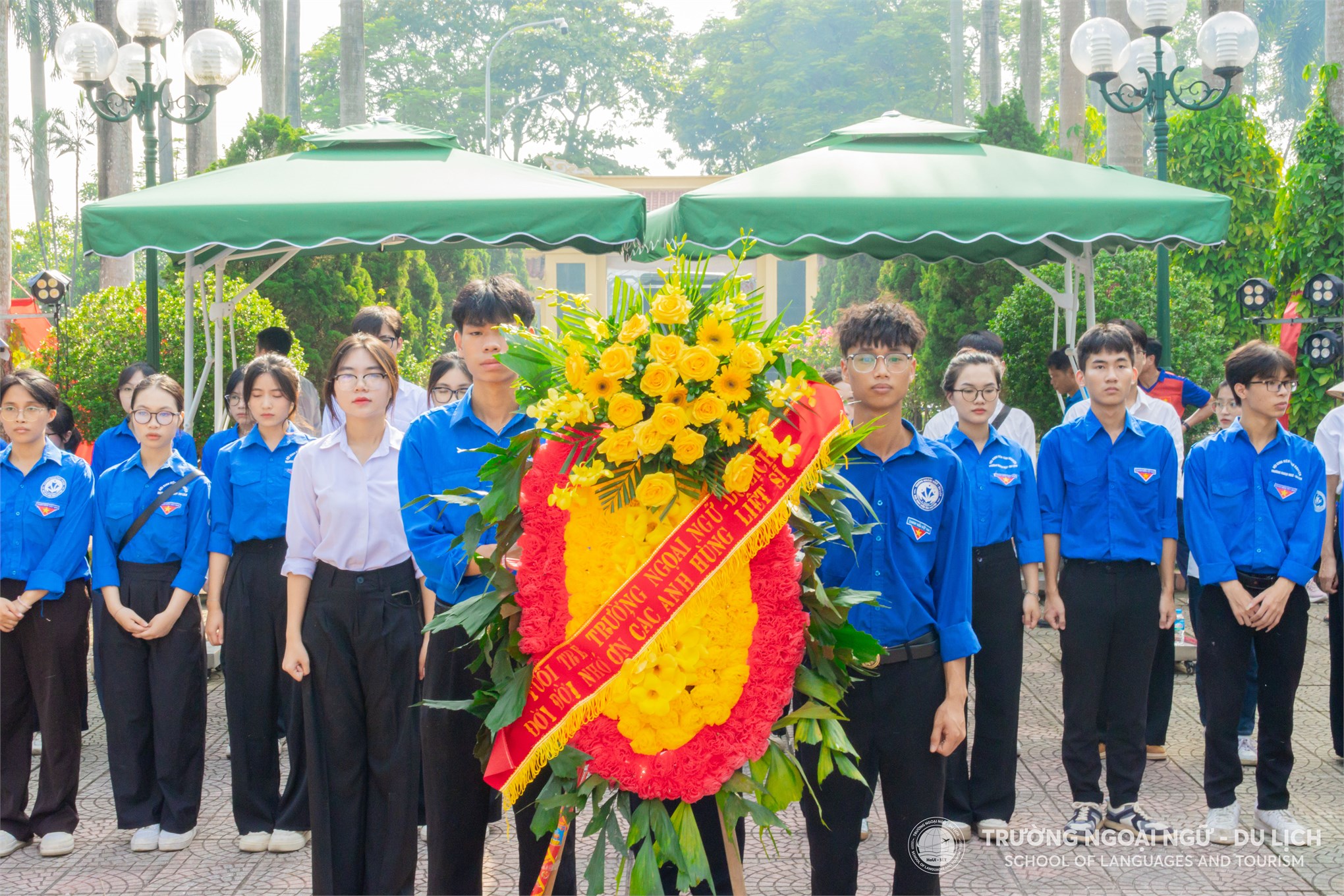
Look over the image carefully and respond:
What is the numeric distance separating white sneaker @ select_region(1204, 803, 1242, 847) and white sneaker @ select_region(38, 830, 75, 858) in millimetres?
4296

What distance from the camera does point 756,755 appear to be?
2.71 metres

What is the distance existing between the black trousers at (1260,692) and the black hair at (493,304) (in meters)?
2.92

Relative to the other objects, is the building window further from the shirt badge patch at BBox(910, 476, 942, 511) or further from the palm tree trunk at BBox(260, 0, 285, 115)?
the shirt badge patch at BBox(910, 476, 942, 511)

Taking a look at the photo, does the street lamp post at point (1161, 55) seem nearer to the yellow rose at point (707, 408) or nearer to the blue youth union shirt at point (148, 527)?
the blue youth union shirt at point (148, 527)

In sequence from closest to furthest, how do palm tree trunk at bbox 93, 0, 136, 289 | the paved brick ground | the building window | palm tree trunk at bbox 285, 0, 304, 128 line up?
the paved brick ground < palm tree trunk at bbox 93, 0, 136, 289 < palm tree trunk at bbox 285, 0, 304, 128 < the building window

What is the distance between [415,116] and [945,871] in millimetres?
39580

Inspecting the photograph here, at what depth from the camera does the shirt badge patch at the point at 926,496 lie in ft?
11.0

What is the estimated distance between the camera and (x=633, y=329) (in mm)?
2584

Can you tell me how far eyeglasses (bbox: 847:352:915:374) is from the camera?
329 centimetres

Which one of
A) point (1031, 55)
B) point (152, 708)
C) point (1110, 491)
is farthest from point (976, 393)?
point (1031, 55)

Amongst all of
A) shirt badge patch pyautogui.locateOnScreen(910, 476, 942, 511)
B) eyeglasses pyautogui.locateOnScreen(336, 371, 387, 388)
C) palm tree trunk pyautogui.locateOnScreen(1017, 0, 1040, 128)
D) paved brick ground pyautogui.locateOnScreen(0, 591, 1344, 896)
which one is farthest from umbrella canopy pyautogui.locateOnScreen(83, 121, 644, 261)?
palm tree trunk pyautogui.locateOnScreen(1017, 0, 1040, 128)

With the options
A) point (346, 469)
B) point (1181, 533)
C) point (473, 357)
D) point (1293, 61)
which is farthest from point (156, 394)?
point (1293, 61)

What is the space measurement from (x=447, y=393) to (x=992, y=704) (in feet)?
9.12

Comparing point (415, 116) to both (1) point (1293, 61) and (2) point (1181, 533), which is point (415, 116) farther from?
(2) point (1181, 533)
